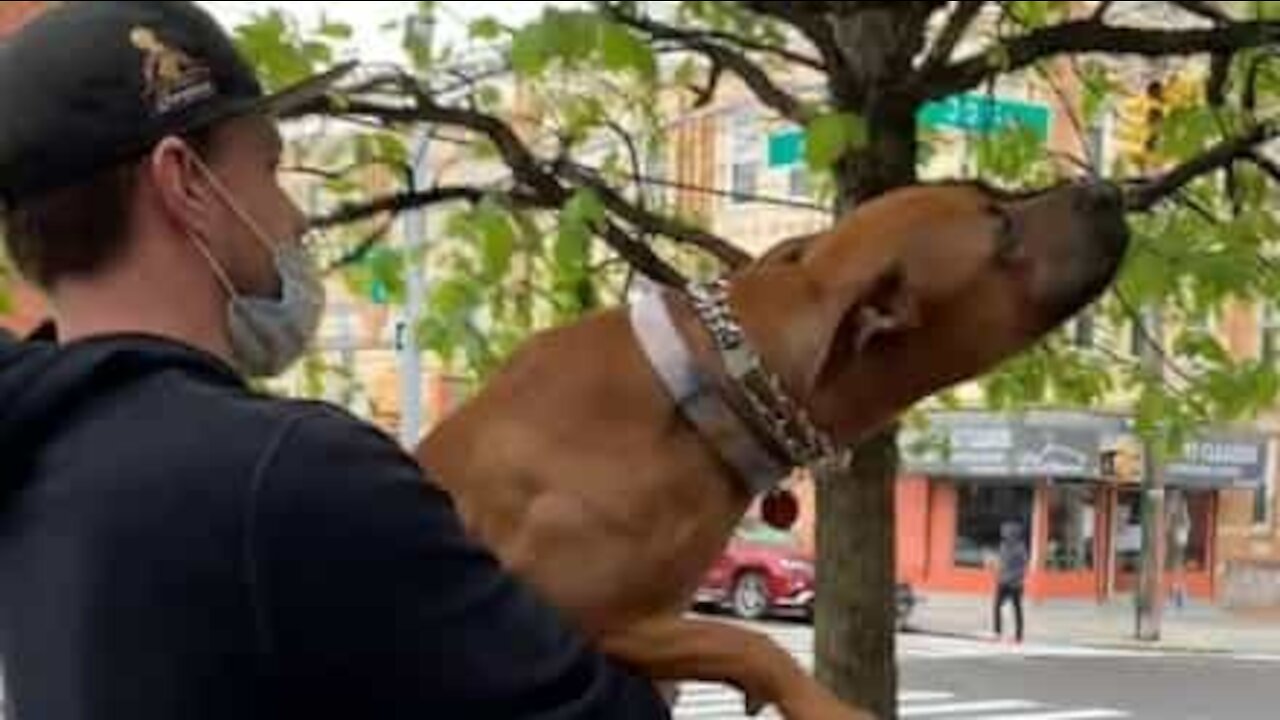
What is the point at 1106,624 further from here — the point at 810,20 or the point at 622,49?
the point at 622,49

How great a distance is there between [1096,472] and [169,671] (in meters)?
31.4

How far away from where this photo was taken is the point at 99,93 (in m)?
1.56

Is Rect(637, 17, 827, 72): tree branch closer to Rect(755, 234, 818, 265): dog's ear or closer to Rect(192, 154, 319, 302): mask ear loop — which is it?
Rect(755, 234, 818, 265): dog's ear

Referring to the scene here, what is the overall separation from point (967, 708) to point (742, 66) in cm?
1349

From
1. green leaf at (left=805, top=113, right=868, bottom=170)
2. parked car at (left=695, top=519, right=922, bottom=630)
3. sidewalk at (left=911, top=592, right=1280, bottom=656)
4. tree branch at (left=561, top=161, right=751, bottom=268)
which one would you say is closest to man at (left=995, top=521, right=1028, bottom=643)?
sidewalk at (left=911, top=592, right=1280, bottom=656)

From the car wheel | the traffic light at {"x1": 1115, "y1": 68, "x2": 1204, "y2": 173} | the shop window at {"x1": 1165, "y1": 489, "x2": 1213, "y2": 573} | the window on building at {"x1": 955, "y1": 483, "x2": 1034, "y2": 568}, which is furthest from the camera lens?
the window on building at {"x1": 955, "y1": 483, "x2": 1034, "y2": 568}

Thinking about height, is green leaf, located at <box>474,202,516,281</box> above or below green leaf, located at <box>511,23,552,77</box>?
below

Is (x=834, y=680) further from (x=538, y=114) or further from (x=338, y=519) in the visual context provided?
(x=338, y=519)

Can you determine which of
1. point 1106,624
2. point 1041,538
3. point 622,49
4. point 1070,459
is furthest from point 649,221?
point 1041,538

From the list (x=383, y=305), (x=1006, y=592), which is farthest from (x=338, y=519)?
(x=1006, y=592)

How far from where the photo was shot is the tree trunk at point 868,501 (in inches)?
165

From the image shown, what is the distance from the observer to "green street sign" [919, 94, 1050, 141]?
486 centimetres

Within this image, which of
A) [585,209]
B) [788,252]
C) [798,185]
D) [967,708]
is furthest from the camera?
[967,708]

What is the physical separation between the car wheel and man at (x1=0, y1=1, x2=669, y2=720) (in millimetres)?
23642
